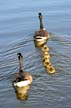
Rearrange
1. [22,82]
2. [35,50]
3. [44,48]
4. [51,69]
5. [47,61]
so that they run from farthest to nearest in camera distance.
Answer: [44,48] → [35,50] → [47,61] → [51,69] → [22,82]

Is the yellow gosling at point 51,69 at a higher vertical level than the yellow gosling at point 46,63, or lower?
lower

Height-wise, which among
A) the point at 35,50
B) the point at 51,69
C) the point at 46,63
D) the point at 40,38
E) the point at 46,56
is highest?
the point at 40,38

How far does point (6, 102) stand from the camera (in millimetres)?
18922

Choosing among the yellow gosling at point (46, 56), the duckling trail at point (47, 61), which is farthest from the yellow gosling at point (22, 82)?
the yellow gosling at point (46, 56)

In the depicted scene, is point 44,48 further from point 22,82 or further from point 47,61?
point 22,82

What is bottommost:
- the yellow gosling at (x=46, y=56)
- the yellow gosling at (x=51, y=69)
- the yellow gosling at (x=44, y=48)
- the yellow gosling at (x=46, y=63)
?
the yellow gosling at (x=51, y=69)

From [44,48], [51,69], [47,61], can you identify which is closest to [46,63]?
[47,61]

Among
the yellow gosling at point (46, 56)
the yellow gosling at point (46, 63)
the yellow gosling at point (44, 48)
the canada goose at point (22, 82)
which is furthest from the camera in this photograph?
the yellow gosling at point (44, 48)

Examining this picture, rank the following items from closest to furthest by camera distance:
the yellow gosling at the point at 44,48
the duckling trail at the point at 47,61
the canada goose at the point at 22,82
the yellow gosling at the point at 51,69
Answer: the canada goose at the point at 22,82 < the yellow gosling at the point at 51,69 < the duckling trail at the point at 47,61 < the yellow gosling at the point at 44,48

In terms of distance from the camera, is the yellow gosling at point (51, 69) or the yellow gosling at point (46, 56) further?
the yellow gosling at point (46, 56)

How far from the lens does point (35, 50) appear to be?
26.7m

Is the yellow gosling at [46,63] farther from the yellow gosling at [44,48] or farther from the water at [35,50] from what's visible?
the yellow gosling at [44,48]

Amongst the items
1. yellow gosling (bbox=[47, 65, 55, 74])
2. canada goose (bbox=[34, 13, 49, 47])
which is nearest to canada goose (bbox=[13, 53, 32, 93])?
yellow gosling (bbox=[47, 65, 55, 74])

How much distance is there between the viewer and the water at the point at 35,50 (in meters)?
19.1
